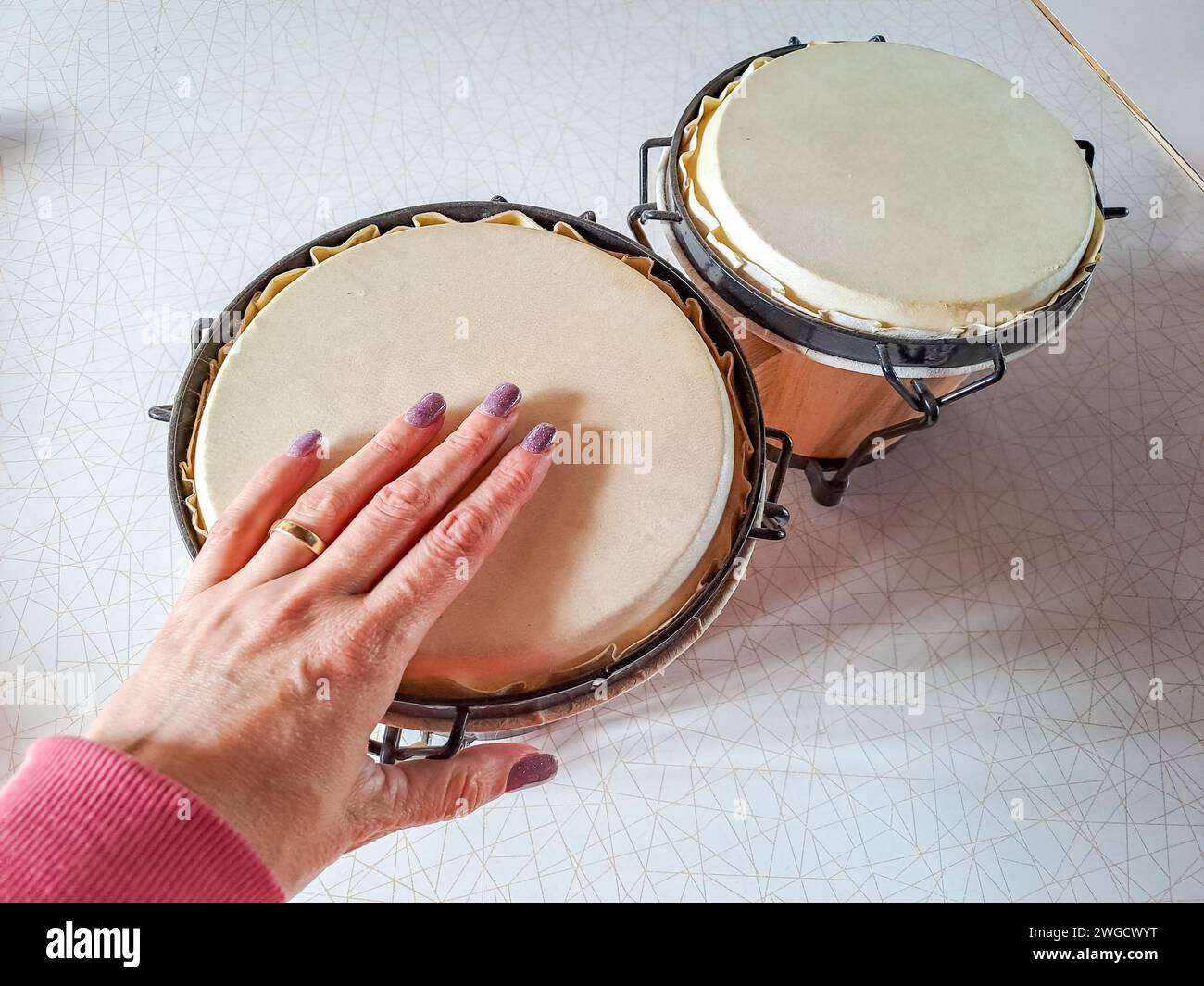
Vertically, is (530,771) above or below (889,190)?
below

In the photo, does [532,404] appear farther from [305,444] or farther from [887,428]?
[887,428]

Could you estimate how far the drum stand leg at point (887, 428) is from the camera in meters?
0.75

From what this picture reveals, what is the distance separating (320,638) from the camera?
0.52m

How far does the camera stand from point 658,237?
4.01ft

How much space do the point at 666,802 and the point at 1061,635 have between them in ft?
1.72

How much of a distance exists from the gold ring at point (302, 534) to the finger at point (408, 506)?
1 cm

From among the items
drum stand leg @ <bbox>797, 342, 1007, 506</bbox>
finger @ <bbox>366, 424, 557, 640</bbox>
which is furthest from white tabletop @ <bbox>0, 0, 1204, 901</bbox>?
finger @ <bbox>366, 424, 557, 640</bbox>

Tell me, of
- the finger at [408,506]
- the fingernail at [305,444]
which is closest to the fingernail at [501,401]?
the finger at [408,506]

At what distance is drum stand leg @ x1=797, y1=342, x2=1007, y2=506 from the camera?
0.75m

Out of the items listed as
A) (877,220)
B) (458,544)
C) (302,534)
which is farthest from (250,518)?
(877,220)

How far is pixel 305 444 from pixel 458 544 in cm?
15

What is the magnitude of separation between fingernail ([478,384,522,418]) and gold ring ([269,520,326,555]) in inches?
5.9

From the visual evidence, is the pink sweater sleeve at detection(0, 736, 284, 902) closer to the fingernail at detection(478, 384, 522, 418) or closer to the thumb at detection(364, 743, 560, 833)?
the thumb at detection(364, 743, 560, 833)
